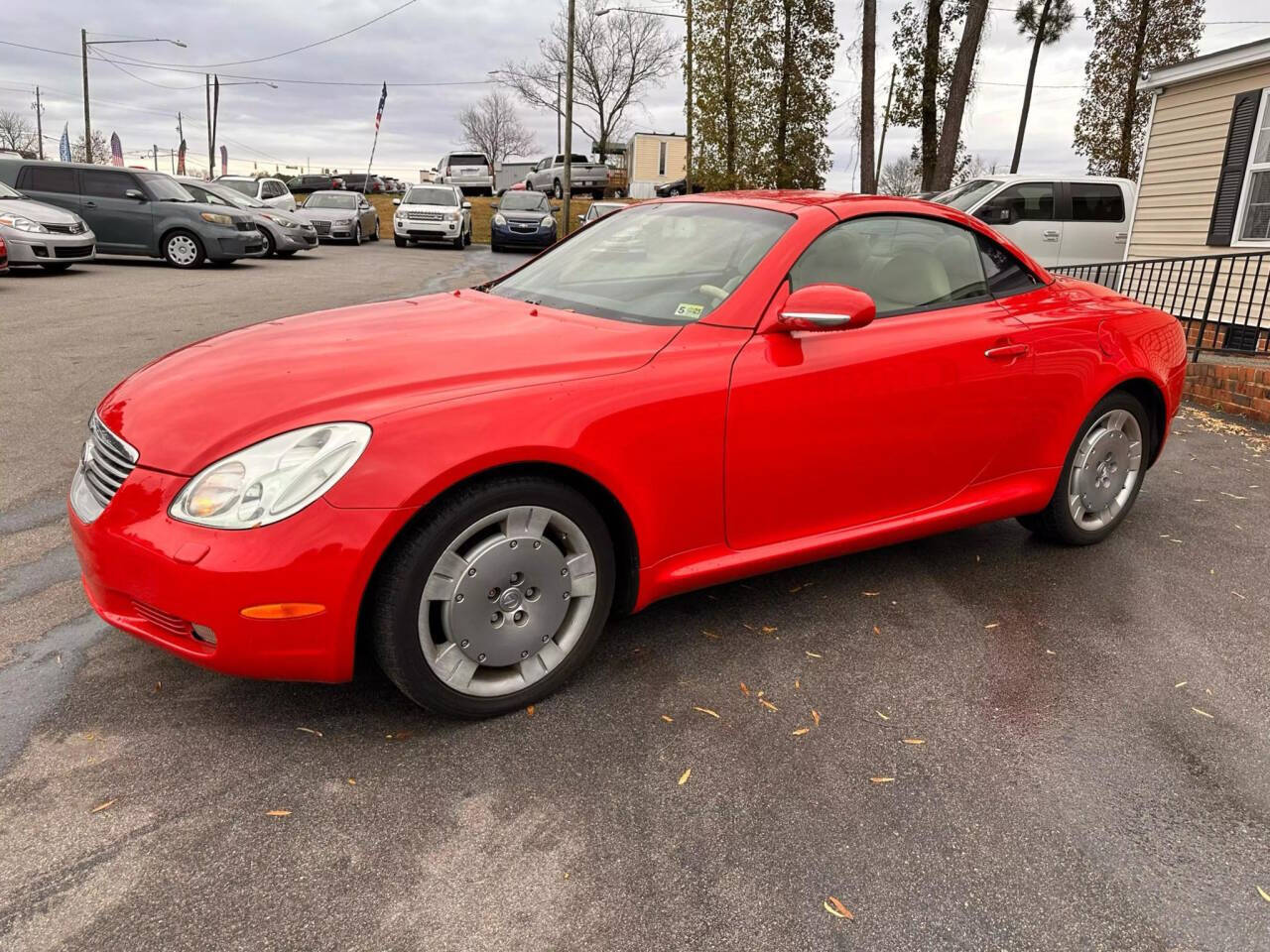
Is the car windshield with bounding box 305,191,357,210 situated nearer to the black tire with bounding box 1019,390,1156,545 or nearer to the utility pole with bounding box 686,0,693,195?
the utility pole with bounding box 686,0,693,195

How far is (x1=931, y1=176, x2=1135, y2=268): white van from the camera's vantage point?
12875 millimetres

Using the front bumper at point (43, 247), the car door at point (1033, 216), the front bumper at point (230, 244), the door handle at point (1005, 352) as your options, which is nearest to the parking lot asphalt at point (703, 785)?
the door handle at point (1005, 352)

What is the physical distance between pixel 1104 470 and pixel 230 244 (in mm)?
15806

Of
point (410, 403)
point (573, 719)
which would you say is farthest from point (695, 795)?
point (410, 403)

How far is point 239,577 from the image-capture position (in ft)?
7.22

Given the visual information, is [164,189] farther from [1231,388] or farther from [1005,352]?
[1005,352]

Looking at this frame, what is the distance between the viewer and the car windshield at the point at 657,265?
311 cm

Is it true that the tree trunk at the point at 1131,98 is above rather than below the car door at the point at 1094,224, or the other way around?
above

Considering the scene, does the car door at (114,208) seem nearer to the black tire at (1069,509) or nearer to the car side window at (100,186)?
the car side window at (100,186)

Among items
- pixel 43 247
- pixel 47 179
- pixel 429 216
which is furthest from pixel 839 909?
pixel 429 216

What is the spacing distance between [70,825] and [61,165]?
17.0 metres

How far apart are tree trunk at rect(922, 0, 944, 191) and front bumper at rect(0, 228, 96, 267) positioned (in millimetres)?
17698

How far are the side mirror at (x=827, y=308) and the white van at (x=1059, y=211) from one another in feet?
35.7

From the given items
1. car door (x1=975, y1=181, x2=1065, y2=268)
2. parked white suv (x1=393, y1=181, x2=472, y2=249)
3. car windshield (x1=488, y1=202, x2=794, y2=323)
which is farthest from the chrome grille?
parked white suv (x1=393, y1=181, x2=472, y2=249)
